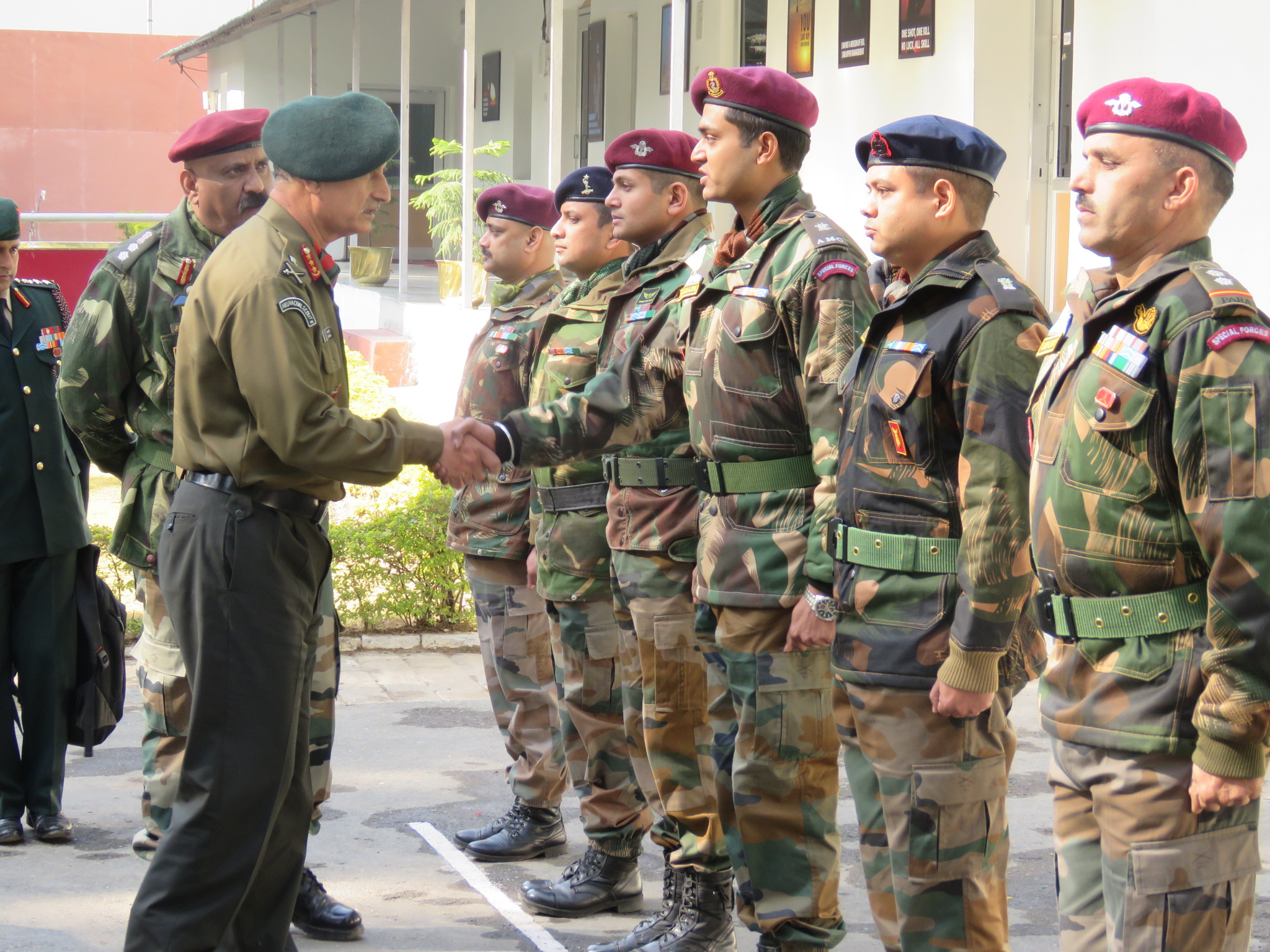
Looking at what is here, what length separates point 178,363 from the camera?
346 centimetres

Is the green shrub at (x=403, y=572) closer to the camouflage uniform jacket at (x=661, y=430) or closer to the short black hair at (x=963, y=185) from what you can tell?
the camouflage uniform jacket at (x=661, y=430)

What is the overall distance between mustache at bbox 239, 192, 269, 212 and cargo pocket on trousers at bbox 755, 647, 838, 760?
2.15 metres

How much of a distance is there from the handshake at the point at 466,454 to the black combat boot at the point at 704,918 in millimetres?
1290

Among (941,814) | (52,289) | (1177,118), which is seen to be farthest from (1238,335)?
(52,289)

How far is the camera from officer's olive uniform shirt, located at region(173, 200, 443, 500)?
3293 mm

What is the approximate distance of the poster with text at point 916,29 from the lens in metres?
10.2

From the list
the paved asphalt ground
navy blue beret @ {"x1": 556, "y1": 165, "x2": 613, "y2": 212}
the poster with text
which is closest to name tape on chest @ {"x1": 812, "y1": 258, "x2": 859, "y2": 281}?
navy blue beret @ {"x1": 556, "y1": 165, "x2": 613, "y2": 212}

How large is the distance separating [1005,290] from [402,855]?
2944 millimetres

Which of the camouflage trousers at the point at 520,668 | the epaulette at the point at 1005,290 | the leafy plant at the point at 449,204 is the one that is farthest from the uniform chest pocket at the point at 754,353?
the leafy plant at the point at 449,204

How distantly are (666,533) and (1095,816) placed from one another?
166 cm

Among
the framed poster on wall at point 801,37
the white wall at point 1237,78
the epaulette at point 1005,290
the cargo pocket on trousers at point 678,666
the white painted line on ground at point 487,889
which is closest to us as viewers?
the epaulette at point 1005,290

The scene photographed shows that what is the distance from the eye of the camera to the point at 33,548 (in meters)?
4.97

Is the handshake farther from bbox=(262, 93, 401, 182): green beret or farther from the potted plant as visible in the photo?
the potted plant

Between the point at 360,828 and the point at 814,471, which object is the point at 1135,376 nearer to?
the point at 814,471
